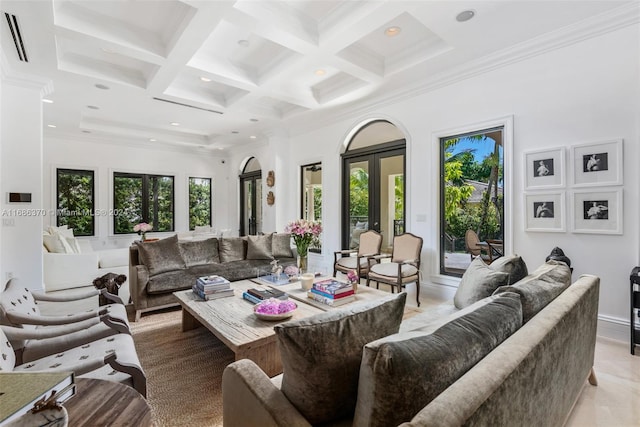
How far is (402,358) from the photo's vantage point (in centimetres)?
84

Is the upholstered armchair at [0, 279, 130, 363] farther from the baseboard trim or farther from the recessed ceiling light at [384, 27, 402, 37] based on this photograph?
the baseboard trim

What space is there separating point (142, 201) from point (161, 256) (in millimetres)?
4895

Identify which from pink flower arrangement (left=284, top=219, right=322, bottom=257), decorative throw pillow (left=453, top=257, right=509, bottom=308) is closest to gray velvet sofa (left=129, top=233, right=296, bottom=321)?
pink flower arrangement (left=284, top=219, right=322, bottom=257)

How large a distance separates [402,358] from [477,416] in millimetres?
219

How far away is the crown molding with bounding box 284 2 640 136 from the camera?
2783 mm

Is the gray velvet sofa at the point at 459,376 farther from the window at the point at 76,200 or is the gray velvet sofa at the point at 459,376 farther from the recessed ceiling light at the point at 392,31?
the window at the point at 76,200

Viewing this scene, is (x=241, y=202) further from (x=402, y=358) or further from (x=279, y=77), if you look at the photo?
(x=402, y=358)

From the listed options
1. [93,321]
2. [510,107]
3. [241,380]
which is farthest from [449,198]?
[93,321]

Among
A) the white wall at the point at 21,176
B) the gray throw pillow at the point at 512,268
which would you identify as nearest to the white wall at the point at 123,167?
the white wall at the point at 21,176

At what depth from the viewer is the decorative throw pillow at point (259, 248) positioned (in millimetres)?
4631

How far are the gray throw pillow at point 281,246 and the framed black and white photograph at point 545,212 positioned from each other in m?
3.30

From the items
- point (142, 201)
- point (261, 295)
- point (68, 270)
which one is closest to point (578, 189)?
point (261, 295)

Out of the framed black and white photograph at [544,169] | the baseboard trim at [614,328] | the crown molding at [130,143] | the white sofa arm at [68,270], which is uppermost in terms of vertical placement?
the crown molding at [130,143]

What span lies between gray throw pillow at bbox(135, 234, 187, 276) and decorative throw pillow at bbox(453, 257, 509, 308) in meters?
3.26
